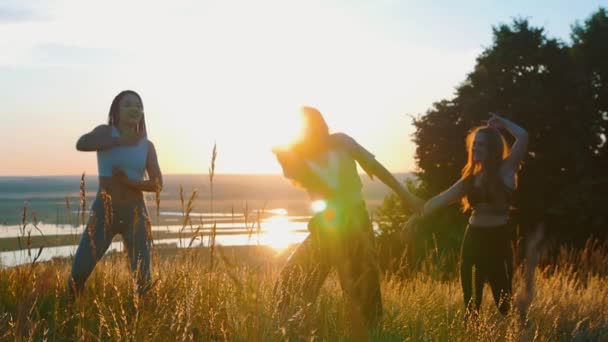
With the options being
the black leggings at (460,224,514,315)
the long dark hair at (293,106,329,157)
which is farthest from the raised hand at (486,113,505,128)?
the long dark hair at (293,106,329,157)

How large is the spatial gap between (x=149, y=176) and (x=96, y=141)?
518mm

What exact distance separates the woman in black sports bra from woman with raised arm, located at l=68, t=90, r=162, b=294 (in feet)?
7.15

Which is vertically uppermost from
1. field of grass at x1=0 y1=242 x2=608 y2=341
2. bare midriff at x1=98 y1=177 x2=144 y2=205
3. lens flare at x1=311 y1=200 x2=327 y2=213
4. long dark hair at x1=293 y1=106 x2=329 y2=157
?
long dark hair at x1=293 y1=106 x2=329 y2=157

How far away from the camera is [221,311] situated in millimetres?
4184

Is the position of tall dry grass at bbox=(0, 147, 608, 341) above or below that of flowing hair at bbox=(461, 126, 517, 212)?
below

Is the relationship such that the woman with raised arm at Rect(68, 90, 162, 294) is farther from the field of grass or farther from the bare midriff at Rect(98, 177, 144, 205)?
the field of grass

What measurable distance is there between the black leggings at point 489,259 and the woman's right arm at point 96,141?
286cm

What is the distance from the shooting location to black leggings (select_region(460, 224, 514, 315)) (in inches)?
217

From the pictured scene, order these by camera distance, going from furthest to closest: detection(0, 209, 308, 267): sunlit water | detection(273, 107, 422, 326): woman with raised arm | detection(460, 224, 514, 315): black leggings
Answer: detection(460, 224, 514, 315): black leggings
detection(273, 107, 422, 326): woman with raised arm
detection(0, 209, 308, 267): sunlit water

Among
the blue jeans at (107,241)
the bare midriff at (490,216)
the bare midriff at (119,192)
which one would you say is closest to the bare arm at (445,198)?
the bare midriff at (490,216)

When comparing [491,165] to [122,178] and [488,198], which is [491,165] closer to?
[488,198]

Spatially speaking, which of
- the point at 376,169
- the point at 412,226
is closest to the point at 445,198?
the point at 412,226

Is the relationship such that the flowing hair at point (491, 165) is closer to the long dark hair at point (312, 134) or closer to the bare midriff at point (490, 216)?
the bare midriff at point (490, 216)

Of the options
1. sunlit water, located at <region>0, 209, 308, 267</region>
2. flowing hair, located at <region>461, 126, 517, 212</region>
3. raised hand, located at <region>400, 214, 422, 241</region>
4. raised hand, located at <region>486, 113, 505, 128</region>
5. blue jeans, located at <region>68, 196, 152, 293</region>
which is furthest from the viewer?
raised hand, located at <region>486, 113, 505, 128</region>
